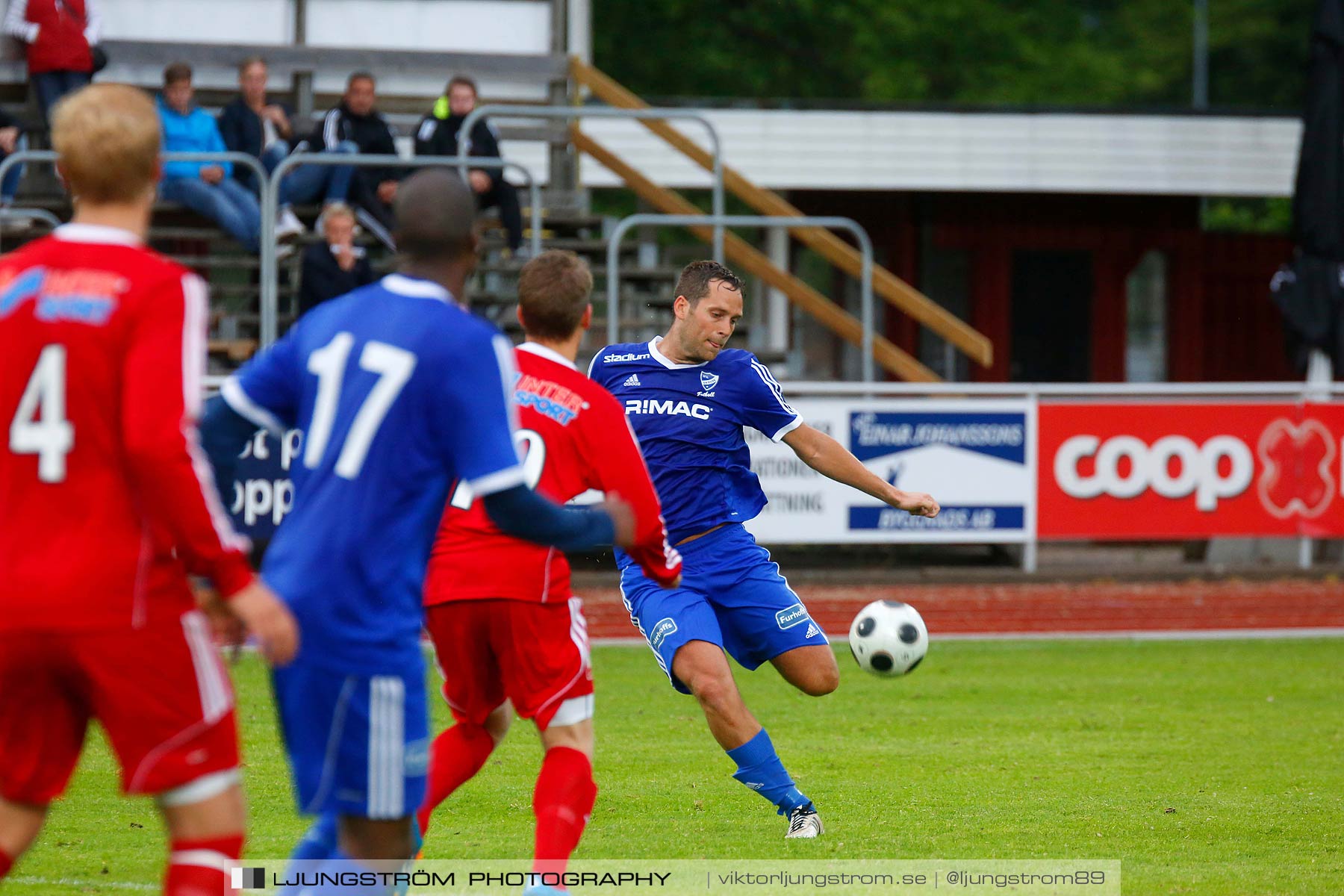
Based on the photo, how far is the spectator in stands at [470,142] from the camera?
15.0 metres

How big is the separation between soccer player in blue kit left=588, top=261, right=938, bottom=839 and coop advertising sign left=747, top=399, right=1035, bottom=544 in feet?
26.2

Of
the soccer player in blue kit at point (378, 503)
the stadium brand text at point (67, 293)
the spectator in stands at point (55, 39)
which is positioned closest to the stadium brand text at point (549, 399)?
the soccer player in blue kit at point (378, 503)

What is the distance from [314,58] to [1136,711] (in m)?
11.7

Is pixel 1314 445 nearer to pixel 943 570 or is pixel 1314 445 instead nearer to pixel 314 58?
pixel 943 570

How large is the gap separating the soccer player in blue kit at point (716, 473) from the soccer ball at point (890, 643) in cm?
21

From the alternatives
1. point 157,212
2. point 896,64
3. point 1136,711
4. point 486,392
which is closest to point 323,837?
point 486,392

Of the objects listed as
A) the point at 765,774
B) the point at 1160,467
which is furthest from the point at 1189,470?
the point at 765,774

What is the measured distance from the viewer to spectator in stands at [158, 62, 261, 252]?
47.7ft

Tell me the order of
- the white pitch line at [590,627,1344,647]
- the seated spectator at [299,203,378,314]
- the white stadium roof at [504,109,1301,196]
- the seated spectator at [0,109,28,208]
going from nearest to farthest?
the white pitch line at [590,627,1344,647] → the seated spectator at [299,203,378,314] → the seated spectator at [0,109,28,208] → the white stadium roof at [504,109,1301,196]

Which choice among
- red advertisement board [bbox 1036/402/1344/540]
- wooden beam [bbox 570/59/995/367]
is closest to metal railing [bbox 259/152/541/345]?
wooden beam [bbox 570/59/995/367]

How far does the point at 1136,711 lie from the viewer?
968 centimetres

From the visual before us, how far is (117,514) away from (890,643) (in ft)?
13.2

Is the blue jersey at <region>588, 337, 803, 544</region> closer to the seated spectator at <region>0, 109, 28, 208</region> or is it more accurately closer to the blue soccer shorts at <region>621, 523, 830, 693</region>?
the blue soccer shorts at <region>621, 523, 830, 693</region>

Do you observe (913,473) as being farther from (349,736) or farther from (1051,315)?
(349,736)
